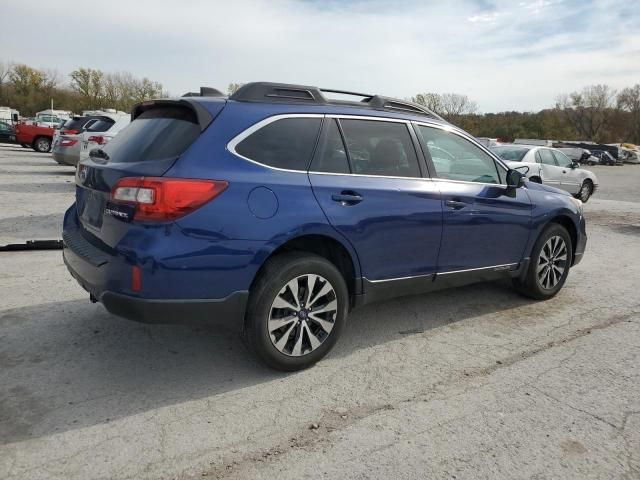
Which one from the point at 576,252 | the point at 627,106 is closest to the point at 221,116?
the point at 576,252

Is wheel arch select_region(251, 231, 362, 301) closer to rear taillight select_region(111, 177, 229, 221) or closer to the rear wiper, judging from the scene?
rear taillight select_region(111, 177, 229, 221)

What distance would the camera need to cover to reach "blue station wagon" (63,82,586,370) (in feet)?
9.52

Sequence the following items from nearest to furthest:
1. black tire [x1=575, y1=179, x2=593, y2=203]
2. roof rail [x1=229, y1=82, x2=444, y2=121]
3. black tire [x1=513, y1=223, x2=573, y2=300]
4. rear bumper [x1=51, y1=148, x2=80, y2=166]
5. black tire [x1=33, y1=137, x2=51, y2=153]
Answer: roof rail [x1=229, y1=82, x2=444, y2=121]
black tire [x1=513, y1=223, x2=573, y2=300]
rear bumper [x1=51, y1=148, x2=80, y2=166]
black tire [x1=575, y1=179, x2=593, y2=203]
black tire [x1=33, y1=137, x2=51, y2=153]

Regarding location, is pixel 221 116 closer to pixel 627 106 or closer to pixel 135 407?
pixel 135 407

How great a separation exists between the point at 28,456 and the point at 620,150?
205ft

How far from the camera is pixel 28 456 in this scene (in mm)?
2443

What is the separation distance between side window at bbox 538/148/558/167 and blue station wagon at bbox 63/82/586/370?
35.3ft

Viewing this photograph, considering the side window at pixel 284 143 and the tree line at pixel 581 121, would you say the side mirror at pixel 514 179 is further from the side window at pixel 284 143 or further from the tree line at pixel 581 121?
the tree line at pixel 581 121

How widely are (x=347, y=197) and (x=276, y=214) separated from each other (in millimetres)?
578

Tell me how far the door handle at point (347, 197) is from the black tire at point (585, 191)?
1380 cm

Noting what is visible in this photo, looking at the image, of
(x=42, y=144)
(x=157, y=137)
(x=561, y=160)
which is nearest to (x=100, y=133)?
(x=157, y=137)

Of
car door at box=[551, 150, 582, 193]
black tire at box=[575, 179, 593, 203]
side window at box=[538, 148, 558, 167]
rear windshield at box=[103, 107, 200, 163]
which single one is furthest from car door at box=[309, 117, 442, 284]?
black tire at box=[575, 179, 593, 203]

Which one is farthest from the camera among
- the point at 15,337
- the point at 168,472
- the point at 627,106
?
the point at 627,106

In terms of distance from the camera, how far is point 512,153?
13.7 metres
